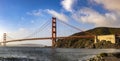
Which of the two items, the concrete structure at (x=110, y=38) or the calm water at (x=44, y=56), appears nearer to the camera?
the calm water at (x=44, y=56)

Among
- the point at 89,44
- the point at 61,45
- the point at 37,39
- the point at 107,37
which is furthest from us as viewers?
the point at 61,45

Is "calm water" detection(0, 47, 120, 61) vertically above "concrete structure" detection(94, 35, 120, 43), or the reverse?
"concrete structure" detection(94, 35, 120, 43)

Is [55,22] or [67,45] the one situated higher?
[55,22]

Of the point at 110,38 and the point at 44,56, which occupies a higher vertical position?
the point at 110,38

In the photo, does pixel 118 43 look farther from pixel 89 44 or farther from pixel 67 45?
pixel 67 45

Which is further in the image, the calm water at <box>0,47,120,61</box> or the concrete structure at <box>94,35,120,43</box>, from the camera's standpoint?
the concrete structure at <box>94,35,120,43</box>

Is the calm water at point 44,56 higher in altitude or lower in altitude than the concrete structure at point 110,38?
lower

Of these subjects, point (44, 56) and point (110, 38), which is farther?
point (110, 38)

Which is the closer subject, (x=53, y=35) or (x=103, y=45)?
(x=53, y=35)

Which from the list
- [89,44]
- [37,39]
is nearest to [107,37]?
[89,44]

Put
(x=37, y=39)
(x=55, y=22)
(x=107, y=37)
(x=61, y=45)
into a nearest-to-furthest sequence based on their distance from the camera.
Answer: (x=37, y=39), (x=55, y=22), (x=107, y=37), (x=61, y=45)
